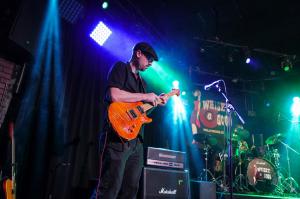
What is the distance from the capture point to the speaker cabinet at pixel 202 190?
4078mm

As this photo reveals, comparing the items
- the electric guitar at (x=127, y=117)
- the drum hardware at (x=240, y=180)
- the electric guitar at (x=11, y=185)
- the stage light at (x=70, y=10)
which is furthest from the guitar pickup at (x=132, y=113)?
the drum hardware at (x=240, y=180)

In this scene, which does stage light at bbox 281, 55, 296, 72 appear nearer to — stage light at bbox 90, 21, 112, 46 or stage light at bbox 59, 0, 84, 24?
stage light at bbox 90, 21, 112, 46

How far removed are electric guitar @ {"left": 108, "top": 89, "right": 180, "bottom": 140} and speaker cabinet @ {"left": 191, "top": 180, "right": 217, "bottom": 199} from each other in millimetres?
1810

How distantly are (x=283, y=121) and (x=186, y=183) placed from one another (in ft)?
20.4

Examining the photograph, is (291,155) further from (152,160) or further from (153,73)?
(152,160)

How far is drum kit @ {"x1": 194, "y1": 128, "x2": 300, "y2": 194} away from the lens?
667 cm

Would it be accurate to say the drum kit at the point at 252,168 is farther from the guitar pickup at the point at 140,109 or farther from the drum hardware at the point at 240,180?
the guitar pickup at the point at 140,109

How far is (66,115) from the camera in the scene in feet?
13.4

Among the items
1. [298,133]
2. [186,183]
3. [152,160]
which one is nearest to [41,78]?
[152,160]

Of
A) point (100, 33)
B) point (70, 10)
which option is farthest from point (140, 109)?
point (100, 33)

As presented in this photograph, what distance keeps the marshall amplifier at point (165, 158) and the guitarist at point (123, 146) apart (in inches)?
30.9

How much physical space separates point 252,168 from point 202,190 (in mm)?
3184

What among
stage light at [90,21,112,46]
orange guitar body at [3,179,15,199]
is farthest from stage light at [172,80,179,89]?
orange guitar body at [3,179,15,199]

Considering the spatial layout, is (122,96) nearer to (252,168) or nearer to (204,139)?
(204,139)
